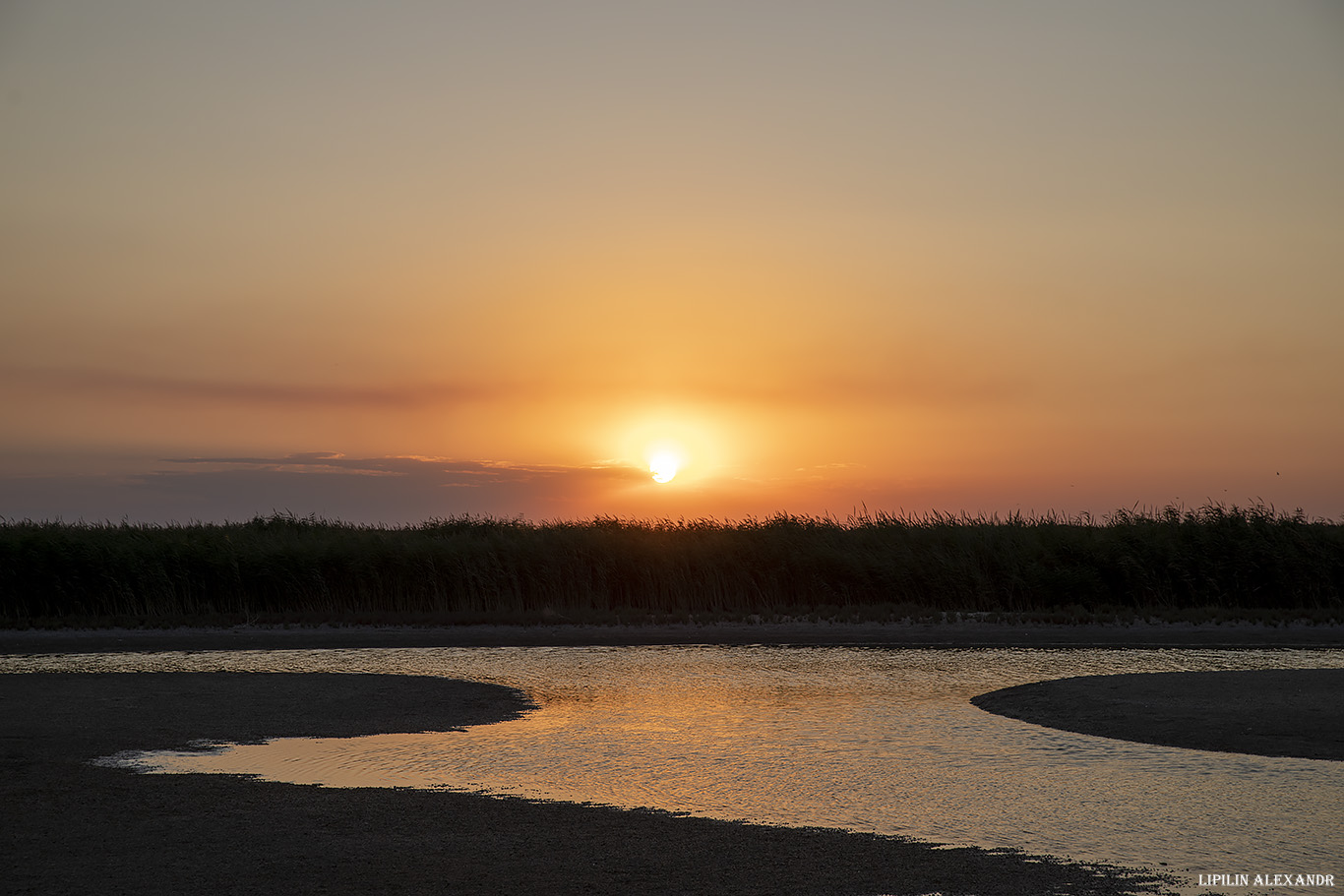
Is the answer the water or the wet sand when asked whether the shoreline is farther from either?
the wet sand

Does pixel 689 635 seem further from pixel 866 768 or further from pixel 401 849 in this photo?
pixel 401 849

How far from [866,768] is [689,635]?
1271 cm

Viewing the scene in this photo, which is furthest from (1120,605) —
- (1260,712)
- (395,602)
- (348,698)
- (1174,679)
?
(348,698)

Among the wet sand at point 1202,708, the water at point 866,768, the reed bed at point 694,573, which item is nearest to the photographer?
the water at point 866,768

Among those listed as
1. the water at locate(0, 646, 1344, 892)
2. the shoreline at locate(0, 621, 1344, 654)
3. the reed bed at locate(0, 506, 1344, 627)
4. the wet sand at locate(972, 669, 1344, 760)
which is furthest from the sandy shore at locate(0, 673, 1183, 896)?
the reed bed at locate(0, 506, 1344, 627)

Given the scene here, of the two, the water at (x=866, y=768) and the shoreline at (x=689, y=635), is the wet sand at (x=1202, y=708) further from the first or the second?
the shoreline at (x=689, y=635)

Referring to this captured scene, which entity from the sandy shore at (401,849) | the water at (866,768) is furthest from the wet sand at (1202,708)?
the sandy shore at (401,849)

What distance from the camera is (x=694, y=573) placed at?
28594 mm

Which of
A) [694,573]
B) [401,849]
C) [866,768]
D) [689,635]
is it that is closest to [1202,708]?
[866,768]

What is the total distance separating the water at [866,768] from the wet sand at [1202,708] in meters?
0.43

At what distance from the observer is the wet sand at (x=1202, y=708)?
10422 millimetres

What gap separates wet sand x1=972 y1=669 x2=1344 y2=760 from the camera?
10.4 meters

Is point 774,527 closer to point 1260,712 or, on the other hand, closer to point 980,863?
point 1260,712

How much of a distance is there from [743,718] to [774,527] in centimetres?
1798
